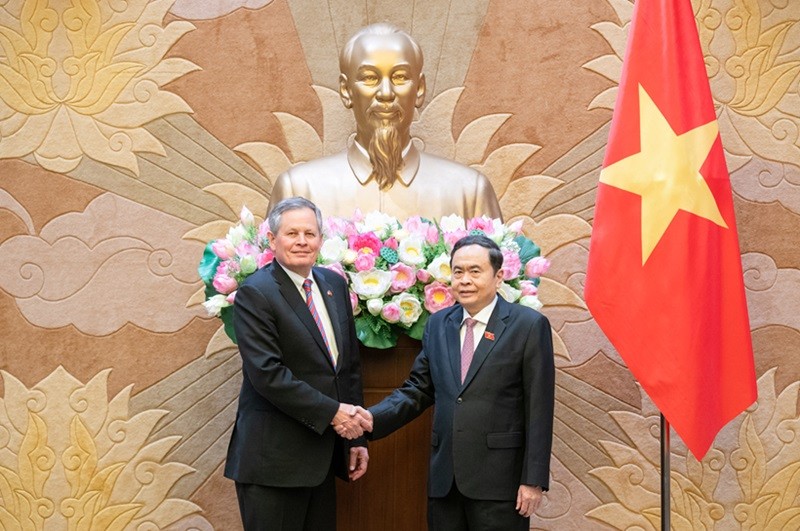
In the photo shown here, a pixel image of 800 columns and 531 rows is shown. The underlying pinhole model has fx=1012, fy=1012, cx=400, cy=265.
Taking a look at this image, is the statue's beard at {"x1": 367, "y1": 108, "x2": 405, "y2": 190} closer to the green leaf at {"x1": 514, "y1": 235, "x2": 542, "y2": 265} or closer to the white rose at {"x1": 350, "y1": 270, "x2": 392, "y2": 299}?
the green leaf at {"x1": 514, "y1": 235, "x2": 542, "y2": 265}

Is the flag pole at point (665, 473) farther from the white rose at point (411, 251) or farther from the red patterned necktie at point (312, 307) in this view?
the red patterned necktie at point (312, 307)

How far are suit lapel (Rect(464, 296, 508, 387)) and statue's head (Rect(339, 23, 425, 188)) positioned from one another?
4.00 feet

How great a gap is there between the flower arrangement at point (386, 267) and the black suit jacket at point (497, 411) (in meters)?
0.32

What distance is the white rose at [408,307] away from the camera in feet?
11.3

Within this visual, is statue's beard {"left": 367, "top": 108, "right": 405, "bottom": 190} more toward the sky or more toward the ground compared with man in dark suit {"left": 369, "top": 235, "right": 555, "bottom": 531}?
more toward the sky

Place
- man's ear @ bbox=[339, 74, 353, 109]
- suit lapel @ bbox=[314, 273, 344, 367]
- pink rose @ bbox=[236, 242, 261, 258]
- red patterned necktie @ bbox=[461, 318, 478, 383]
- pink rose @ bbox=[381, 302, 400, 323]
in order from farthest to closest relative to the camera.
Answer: man's ear @ bbox=[339, 74, 353, 109], pink rose @ bbox=[236, 242, 261, 258], pink rose @ bbox=[381, 302, 400, 323], suit lapel @ bbox=[314, 273, 344, 367], red patterned necktie @ bbox=[461, 318, 478, 383]

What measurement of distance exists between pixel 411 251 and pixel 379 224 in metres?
0.17

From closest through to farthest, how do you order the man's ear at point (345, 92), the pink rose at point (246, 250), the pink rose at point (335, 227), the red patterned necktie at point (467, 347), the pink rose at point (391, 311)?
the red patterned necktie at point (467, 347), the pink rose at point (391, 311), the pink rose at point (246, 250), the pink rose at point (335, 227), the man's ear at point (345, 92)

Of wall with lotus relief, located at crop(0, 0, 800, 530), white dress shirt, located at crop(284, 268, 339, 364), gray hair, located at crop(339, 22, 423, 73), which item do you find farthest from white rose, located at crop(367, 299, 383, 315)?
wall with lotus relief, located at crop(0, 0, 800, 530)

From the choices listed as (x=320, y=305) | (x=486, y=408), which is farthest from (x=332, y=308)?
(x=486, y=408)

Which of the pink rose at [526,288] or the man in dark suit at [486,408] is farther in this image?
the pink rose at [526,288]

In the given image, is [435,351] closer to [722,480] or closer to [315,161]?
[315,161]

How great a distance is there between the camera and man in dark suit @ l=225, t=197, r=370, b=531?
3.05 m

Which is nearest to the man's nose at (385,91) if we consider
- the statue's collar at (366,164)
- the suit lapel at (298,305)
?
the statue's collar at (366,164)
